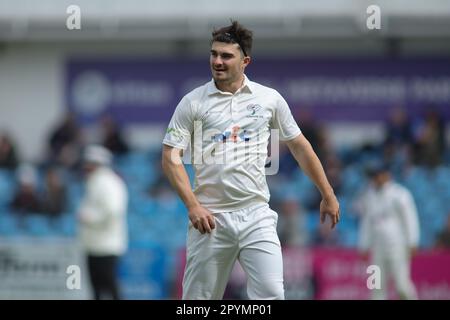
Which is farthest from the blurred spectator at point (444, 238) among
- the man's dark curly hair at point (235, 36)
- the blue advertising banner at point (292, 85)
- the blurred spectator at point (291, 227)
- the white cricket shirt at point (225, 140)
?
the man's dark curly hair at point (235, 36)

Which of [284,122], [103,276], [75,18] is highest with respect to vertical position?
[75,18]

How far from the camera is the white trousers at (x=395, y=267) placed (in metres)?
14.4

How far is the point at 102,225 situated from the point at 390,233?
4053 millimetres

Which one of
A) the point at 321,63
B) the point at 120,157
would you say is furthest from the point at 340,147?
the point at 120,157

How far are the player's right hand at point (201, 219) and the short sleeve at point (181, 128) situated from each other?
1.51ft

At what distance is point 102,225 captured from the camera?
12836 millimetres

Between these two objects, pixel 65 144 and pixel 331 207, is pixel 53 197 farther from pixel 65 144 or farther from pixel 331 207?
pixel 331 207

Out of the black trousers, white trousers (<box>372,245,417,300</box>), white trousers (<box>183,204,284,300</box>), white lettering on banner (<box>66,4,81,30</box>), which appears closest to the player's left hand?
white trousers (<box>183,204,284,300</box>)

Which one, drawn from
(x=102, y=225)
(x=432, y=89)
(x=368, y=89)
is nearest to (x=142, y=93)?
(x=368, y=89)

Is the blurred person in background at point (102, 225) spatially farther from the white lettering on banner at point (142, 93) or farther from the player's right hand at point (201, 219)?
the white lettering on banner at point (142, 93)

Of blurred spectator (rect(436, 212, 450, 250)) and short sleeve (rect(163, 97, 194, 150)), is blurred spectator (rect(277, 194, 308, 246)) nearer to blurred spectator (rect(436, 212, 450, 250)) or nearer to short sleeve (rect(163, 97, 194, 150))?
blurred spectator (rect(436, 212, 450, 250))

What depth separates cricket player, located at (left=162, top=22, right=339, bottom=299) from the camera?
7383mm

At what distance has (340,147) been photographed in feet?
70.0
